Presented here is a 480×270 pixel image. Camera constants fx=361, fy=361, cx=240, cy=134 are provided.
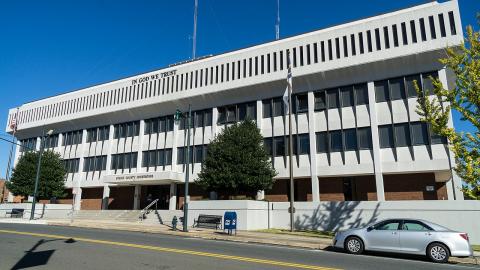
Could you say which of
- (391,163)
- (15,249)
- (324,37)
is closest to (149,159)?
(324,37)

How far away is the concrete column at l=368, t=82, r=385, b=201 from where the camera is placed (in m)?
28.2

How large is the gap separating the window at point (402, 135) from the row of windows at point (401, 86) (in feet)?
7.74

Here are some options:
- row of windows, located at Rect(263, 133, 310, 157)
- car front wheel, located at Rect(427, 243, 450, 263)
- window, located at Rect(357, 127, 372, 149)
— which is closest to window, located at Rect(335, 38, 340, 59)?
window, located at Rect(357, 127, 372, 149)

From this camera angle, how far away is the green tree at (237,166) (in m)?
27.3

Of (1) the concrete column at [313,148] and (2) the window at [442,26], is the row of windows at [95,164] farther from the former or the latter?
(2) the window at [442,26]

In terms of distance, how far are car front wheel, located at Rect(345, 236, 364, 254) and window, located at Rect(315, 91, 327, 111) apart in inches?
765

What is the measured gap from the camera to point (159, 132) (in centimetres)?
4119

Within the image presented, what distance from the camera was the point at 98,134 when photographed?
153 ft

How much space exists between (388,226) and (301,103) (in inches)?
825

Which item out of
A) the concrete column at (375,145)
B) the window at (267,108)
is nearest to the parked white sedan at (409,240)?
the concrete column at (375,145)

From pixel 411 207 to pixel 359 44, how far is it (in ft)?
46.6

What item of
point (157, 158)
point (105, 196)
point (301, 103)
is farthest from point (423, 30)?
point (105, 196)

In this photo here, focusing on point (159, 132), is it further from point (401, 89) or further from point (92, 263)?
point (92, 263)

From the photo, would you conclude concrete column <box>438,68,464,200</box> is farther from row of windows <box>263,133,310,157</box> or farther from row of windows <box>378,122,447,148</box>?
row of windows <box>263,133,310,157</box>
